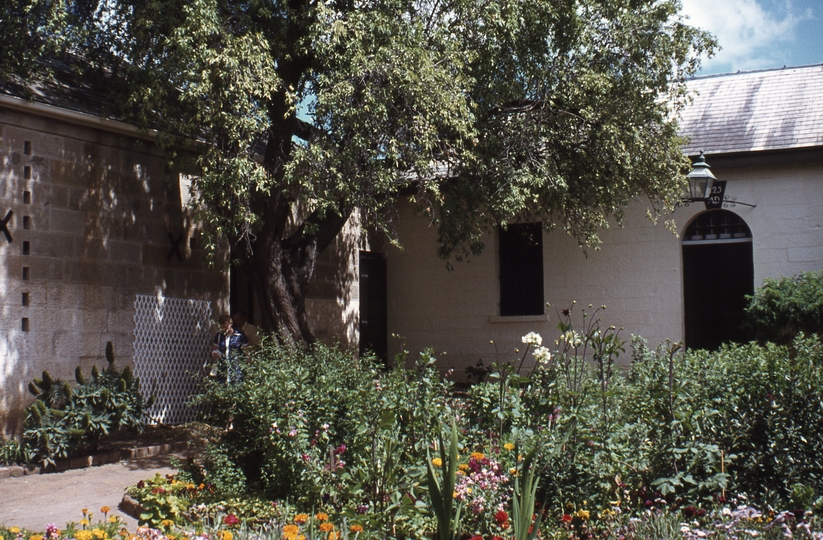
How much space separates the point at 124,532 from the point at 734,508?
12.1 feet

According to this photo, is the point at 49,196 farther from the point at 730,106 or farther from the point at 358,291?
the point at 730,106

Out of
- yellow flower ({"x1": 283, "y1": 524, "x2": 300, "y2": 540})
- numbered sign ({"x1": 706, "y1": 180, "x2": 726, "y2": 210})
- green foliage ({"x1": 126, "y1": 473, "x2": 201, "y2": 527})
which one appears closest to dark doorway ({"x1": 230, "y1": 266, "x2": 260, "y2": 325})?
green foliage ({"x1": 126, "y1": 473, "x2": 201, "y2": 527})

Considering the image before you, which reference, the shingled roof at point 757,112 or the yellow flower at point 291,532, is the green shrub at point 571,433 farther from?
the shingled roof at point 757,112

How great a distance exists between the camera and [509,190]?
403 inches

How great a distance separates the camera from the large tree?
875 centimetres

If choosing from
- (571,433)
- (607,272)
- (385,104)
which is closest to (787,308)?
(607,272)

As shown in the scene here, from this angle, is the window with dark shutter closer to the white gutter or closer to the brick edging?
the white gutter

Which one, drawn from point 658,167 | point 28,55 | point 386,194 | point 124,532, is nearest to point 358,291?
point 386,194

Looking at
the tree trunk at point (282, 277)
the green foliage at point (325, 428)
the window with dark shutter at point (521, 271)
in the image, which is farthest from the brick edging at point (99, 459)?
the window with dark shutter at point (521, 271)

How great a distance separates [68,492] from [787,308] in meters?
9.18

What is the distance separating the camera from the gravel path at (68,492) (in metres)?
6.32

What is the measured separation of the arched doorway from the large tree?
4.50 m

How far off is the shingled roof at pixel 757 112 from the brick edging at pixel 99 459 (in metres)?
8.62

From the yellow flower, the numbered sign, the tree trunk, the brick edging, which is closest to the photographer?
the yellow flower
